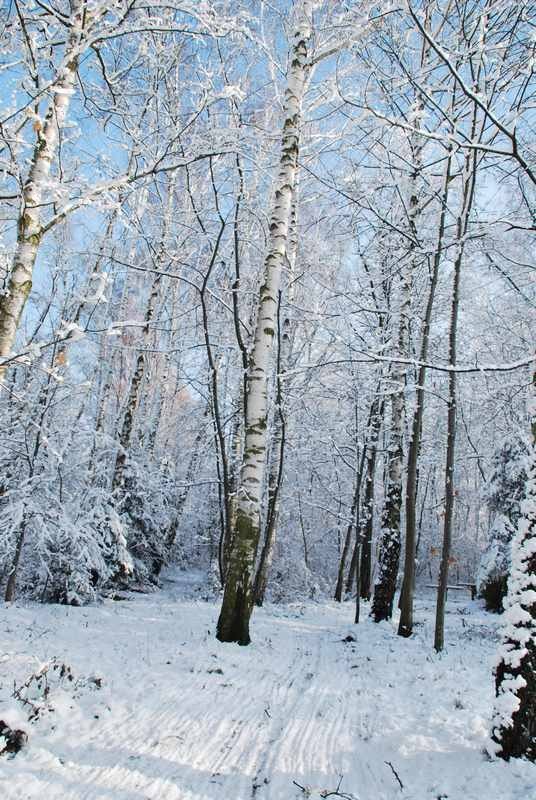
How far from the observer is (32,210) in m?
3.74

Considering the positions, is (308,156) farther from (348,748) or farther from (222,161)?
(348,748)

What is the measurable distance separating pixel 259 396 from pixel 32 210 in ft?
13.3

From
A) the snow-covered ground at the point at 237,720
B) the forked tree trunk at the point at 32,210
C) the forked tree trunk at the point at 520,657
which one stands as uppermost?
the forked tree trunk at the point at 32,210

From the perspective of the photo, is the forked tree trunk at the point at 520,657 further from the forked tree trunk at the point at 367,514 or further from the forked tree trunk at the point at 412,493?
the forked tree trunk at the point at 367,514

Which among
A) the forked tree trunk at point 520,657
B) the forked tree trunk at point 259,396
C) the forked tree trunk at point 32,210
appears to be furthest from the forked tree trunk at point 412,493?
the forked tree trunk at point 32,210

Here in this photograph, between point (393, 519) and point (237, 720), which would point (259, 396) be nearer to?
point (237, 720)

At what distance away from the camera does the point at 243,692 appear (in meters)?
4.85

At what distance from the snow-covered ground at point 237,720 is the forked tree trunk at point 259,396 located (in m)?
0.57

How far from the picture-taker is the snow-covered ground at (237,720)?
10.0 ft

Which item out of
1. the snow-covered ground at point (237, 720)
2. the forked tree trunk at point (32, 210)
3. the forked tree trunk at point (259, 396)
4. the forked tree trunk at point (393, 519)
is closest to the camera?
the snow-covered ground at point (237, 720)

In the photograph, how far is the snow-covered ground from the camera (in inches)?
120

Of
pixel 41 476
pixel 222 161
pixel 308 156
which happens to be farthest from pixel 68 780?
pixel 308 156

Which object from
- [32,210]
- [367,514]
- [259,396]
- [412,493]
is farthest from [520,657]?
[367,514]

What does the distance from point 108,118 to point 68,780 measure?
5.43 m
